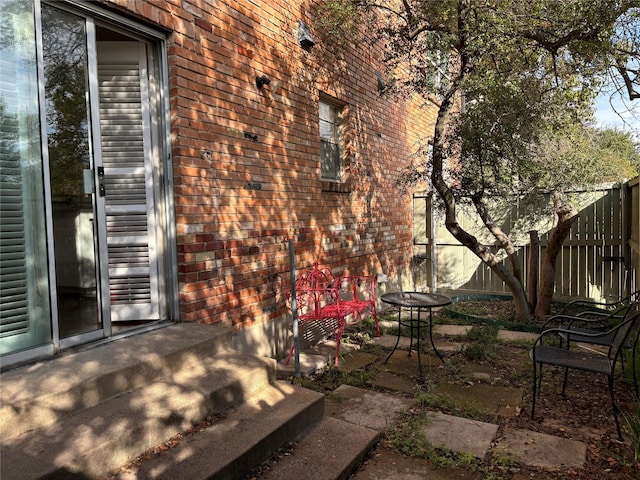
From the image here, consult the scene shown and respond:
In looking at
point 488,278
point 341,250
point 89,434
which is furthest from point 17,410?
point 488,278

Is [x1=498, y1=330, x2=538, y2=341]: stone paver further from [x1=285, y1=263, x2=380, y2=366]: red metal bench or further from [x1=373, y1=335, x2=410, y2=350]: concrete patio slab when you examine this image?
[x1=285, y1=263, x2=380, y2=366]: red metal bench

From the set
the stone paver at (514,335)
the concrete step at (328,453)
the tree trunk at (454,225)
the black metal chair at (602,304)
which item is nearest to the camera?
the concrete step at (328,453)

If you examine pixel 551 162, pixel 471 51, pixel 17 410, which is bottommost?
pixel 17 410

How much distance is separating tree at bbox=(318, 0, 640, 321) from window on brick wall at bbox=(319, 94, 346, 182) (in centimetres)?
97

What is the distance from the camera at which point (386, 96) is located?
7.32 m

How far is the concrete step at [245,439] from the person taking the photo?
2141 mm

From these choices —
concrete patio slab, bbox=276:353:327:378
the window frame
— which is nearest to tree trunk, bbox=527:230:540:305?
the window frame

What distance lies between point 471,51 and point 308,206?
2573mm

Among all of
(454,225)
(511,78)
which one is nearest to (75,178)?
(454,225)

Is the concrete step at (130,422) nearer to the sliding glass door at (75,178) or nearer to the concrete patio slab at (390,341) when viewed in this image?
the sliding glass door at (75,178)

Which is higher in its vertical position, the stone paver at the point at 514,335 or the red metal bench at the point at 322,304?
the red metal bench at the point at 322,304

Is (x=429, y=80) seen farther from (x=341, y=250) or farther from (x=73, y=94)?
(x=73, y=94)

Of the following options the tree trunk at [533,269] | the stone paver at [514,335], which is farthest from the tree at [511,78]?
the stone paver at [514,335]

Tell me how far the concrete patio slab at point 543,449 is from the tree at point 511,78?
3.52 metres
